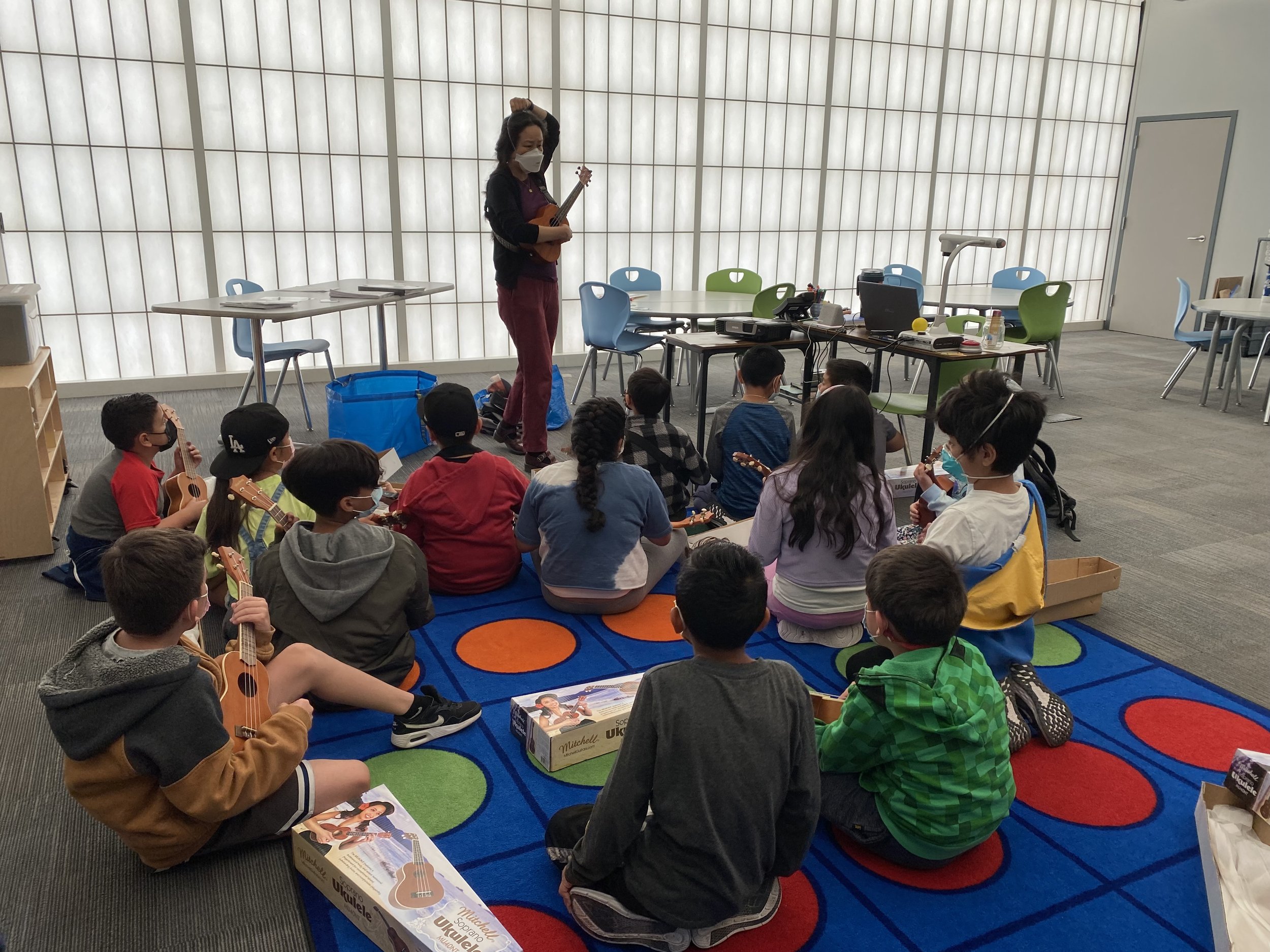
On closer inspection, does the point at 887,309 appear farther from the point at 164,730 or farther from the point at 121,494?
the point at 164,730

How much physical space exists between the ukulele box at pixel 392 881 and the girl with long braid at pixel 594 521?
111 cm

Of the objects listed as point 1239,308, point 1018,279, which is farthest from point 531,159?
point 1239,308

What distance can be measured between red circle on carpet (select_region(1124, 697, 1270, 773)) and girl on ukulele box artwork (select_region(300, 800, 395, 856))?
6.30 feet

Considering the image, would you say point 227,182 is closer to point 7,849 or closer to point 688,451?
point 688,451

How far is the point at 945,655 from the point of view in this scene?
1753 mm

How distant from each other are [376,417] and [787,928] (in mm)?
3537

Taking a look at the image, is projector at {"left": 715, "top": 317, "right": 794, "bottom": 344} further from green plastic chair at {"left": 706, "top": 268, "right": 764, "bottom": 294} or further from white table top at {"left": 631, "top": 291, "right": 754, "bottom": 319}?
green plastic chair at {"left": 706, "top": 268, "right": 764, "bottom": 294}

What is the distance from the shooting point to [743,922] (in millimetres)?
1683

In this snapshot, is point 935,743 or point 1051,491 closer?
point 935,743

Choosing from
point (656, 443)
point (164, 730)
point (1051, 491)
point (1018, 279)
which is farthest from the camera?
point (1018, 279)

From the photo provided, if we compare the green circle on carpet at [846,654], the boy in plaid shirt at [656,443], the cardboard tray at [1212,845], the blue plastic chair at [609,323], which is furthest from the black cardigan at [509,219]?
the cardboard tray at [1212,845]

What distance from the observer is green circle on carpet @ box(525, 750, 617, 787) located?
2.15 m

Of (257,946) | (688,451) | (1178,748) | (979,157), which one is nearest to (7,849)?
(257,946)

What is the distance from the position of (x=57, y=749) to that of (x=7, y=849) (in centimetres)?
38
